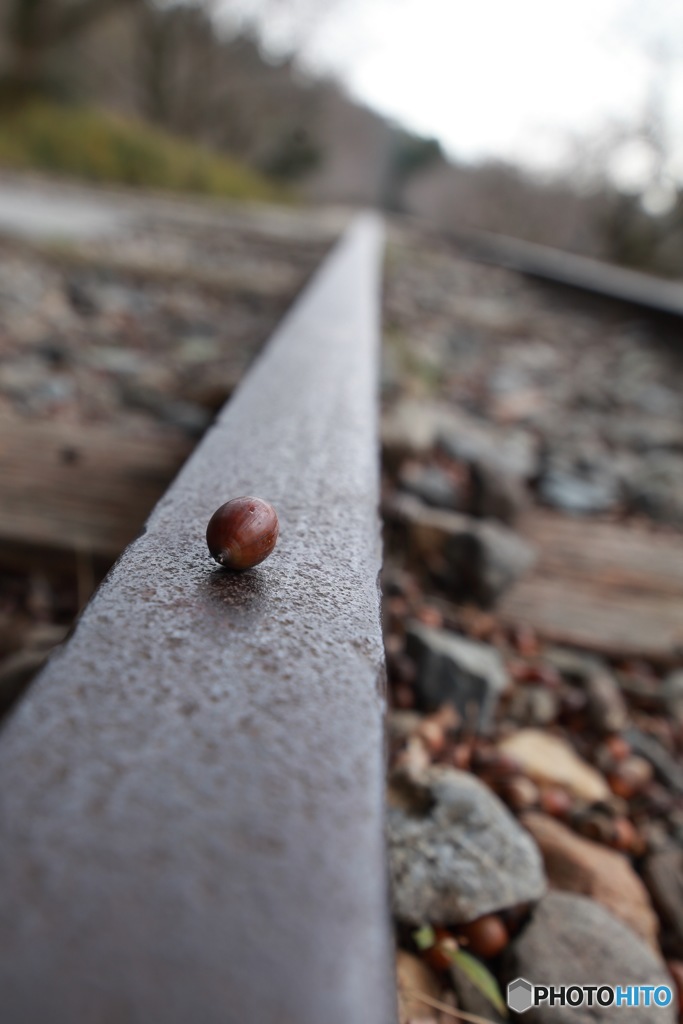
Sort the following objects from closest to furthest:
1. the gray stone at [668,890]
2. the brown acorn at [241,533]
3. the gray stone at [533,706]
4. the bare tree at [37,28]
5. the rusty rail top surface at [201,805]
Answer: the rusty rail top surface at [201,805] → the brown acorn at [241,533] → the gray stone at [668,890] → the gray stone at [533,706] → the bare tree at [37,28]

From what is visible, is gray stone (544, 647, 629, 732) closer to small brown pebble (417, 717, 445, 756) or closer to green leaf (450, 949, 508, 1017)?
small brown pebble (417, 717, 445, 756)

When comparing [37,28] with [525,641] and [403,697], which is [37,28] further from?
[403,697]

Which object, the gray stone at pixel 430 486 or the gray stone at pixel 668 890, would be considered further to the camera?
the gray stone at pixel 430 486

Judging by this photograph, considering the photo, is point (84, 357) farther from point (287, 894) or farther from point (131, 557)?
point (287, 894)

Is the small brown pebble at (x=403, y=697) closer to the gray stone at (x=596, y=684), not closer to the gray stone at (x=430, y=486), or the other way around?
the gray stone at (x=596, y=684)

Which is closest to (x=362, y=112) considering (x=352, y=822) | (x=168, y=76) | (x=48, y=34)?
(x=168, y=76)

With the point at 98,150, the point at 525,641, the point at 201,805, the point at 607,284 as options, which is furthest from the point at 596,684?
the point at 98,150

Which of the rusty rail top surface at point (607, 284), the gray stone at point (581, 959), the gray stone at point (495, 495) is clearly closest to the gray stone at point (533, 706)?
the gray stone at point (581, 959)

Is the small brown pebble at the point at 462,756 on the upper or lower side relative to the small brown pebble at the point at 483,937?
lower
